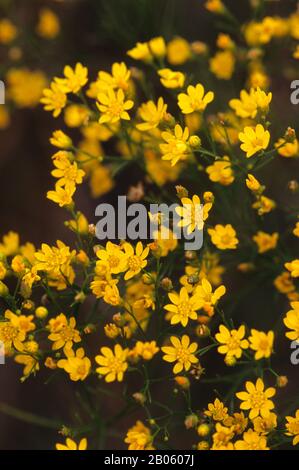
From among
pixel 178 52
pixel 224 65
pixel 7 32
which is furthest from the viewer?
pixel 7 32

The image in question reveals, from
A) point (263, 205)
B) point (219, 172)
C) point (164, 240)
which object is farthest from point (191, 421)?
point (219, 172)

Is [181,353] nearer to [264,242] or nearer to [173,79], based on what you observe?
[264,242]

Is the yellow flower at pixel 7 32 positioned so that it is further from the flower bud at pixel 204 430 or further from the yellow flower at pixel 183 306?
the flower bud at pixel 204 430

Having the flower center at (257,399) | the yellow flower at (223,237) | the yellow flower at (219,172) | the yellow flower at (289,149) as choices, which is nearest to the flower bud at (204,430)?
the flower center at (257,399)

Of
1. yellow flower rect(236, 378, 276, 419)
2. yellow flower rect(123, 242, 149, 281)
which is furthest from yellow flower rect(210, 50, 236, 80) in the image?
yellow flower rect(236, 378, 276, 419)

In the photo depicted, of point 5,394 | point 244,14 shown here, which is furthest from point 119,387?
point 244,14
